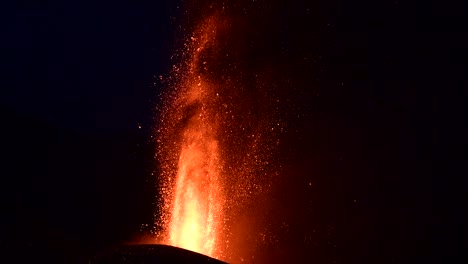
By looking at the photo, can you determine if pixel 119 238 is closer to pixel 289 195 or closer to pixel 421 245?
pixel 289 195

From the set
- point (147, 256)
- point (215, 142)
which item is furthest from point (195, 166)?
point (147, 256)

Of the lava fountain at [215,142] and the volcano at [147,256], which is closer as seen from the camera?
the volcano at [147,256]

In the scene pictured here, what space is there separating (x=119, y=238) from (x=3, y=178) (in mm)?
8138

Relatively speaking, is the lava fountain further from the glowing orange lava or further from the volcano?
the volcano

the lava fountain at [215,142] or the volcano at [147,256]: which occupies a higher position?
the lava fountain at [215,142]

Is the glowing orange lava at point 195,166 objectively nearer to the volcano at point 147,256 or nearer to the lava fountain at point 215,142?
the lava fountain at point 215,142

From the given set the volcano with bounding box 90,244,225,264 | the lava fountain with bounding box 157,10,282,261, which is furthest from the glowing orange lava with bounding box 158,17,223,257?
the volcano with bounding box 90,244,225,264

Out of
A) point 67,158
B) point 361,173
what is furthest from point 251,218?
point 67,158

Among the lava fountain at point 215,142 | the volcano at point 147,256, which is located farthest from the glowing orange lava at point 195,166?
the volcano at point 147,256

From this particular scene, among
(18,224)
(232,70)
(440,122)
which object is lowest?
(18,224)

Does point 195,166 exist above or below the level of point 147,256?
above

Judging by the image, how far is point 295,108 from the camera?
Answer: 540 inches

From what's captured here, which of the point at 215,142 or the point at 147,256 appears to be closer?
the point at 147,256

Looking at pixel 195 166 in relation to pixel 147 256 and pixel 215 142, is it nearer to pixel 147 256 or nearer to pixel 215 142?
pixel 215 142
